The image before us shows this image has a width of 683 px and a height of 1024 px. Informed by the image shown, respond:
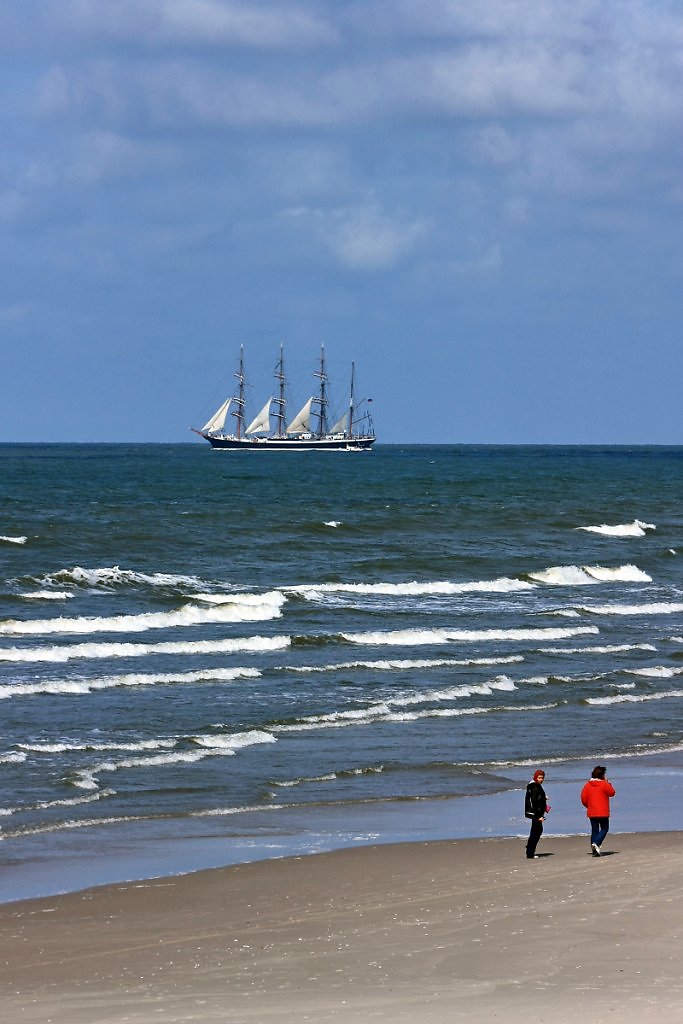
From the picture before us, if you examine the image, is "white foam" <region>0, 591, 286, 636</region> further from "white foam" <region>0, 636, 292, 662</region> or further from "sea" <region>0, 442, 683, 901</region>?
"white foam" <region>0, 636, 292, 662</region>

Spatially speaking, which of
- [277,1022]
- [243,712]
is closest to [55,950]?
[277,1022]

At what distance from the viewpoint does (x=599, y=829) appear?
15453 millimetres

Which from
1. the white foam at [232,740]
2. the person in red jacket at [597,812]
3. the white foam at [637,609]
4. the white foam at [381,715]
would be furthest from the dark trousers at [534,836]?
the white foam at [637,609]

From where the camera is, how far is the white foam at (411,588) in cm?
4025

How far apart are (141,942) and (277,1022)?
2.84 meters

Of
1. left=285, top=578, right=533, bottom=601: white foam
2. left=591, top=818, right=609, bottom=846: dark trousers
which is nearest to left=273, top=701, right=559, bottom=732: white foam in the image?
left=591, top=818, right=609, bottom=846: dark trousers

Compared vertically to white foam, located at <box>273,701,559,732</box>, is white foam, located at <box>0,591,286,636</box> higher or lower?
higher

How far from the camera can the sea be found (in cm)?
1725

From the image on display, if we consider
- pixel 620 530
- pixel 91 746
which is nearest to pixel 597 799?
pixel 91 746

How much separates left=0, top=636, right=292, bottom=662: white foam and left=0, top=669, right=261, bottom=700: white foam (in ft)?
7.99

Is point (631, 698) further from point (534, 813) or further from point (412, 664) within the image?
point (534, 813)

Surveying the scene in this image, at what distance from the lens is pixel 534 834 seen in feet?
50.3

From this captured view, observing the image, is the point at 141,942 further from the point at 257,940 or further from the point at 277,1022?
the point at 277,1022

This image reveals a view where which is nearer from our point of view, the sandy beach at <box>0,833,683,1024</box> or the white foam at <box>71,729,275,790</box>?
the sandy beach at <box>0,833,683,1024</box>
